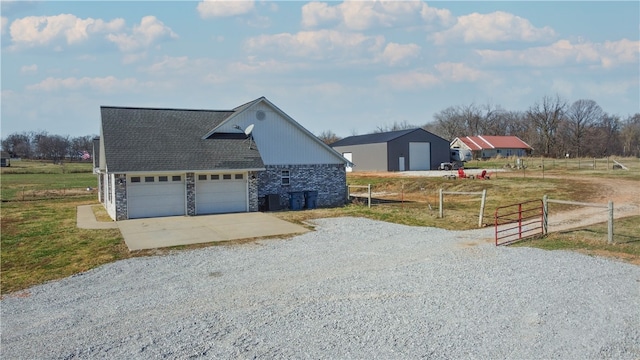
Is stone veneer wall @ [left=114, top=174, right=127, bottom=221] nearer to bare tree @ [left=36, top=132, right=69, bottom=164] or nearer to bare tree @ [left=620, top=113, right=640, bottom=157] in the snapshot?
bare tree @ [left=620, top=113, right=640, bottom=157]

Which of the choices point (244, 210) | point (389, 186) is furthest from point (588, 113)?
point (244, 210)

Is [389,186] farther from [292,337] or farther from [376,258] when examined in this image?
[292,337]

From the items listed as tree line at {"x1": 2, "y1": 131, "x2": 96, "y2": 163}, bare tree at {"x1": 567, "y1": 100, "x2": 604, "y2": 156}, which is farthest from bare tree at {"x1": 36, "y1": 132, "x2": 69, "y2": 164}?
bare tree at {"x1": 567, "y1": 100, "x2": 604, "y2": 156}

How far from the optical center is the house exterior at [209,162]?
21.4 m

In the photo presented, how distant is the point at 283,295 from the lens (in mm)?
9414

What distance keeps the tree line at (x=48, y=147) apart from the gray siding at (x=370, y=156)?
6793cm

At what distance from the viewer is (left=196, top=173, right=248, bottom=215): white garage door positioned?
2270cm

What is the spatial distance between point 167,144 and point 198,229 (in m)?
6.68

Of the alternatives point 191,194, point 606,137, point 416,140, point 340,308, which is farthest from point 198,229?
point 606,137

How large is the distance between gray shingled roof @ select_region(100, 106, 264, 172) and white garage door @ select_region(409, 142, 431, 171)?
95.0 ft

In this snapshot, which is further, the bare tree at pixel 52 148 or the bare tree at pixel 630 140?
the bare tree at pixel 52 148

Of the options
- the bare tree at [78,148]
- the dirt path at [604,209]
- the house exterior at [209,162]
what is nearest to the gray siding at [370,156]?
the dirt path at [604,209]

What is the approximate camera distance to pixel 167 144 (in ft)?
75.4

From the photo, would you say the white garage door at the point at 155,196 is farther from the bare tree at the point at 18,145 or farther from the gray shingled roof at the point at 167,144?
the bare tree at the point at 18,145
